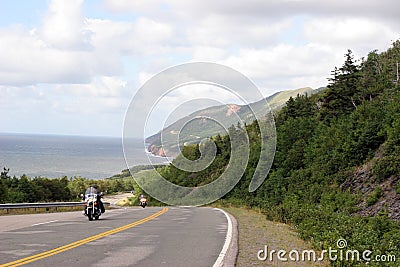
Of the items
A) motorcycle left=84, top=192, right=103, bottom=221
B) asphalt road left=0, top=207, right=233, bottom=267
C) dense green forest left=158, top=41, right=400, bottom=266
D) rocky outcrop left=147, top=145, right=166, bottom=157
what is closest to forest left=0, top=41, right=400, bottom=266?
dense green forest left=158, top=41, right=400, bottom=266

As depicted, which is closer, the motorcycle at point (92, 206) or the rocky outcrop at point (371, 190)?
the motorcycle at point (92, 206)

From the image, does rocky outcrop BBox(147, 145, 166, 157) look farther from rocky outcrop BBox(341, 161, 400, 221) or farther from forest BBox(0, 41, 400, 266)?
rocky outcrop BBox(341, 161, 400, 221)

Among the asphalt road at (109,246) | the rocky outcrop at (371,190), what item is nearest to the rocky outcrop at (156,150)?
the rocky outcrop at (371,190)

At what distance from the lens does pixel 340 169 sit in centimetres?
4744

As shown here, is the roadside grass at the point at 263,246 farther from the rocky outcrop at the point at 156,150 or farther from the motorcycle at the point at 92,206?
the rocky outcrop at the point at 156,150

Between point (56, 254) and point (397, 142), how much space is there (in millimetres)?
32755

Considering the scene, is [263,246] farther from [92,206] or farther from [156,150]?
[156,150]

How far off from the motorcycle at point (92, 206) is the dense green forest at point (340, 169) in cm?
962

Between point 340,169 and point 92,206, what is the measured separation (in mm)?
29395

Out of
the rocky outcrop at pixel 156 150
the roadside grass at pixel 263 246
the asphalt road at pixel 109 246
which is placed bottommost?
the roadside grass at pixel 263 246

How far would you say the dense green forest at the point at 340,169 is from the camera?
22.4 metres

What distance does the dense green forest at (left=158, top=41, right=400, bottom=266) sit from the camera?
22430 mm

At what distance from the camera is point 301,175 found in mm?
57625

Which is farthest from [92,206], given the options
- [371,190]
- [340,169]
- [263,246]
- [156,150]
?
[340,169]
